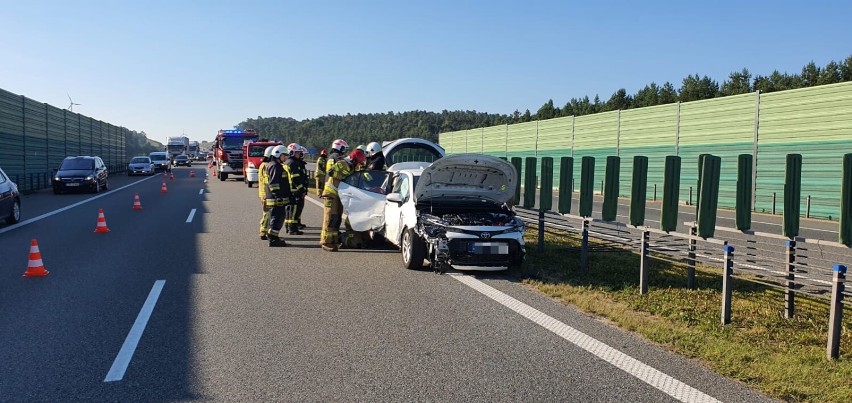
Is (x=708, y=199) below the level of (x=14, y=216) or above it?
above

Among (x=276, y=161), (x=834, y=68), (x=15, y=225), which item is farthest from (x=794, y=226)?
(x=834, y=68)

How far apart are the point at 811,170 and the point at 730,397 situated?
2110 cm

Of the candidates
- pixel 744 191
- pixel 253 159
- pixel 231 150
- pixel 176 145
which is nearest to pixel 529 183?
pixel 744 191

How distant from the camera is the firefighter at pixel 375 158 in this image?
1556 cm

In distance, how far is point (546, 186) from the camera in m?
11.4

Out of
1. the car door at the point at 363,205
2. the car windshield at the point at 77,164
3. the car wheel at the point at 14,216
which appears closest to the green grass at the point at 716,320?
the car door at the point at 363,205

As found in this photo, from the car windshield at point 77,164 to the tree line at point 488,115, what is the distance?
22487 mm

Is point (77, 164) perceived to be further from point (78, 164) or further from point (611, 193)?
point (611, 193)

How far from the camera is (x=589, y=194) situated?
33.8 feet

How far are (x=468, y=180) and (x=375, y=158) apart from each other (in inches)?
219

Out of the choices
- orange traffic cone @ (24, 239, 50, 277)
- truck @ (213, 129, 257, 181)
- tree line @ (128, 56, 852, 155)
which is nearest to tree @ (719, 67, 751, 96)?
tree line @ (128, 56, 852, 155)

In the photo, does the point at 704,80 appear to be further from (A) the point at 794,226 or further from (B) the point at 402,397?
(B) the point at 402,397

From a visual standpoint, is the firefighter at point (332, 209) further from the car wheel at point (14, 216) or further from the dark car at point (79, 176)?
the dark car at point (79, 176)

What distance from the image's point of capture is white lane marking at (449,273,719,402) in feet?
15.6
